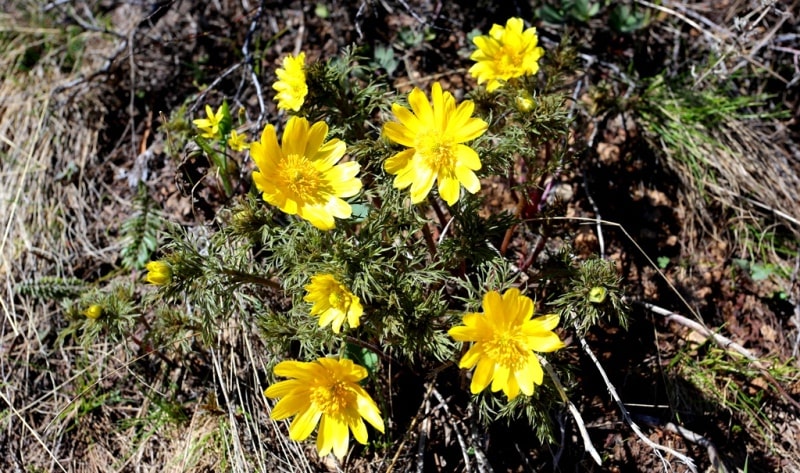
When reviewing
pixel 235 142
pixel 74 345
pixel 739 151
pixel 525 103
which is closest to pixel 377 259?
pixel 525 103

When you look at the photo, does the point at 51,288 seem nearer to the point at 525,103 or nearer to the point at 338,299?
the point at 338,299

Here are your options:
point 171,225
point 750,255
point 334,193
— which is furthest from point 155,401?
point 750,255

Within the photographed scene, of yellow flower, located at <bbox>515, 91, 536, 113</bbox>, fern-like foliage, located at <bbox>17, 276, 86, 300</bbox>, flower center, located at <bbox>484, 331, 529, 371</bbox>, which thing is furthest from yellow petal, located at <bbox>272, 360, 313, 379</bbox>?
fern-like foliage, located at <bbox>17, 276, 86, 300</bbox>

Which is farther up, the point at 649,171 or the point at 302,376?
the point at 649,171

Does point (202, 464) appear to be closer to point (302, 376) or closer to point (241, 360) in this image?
point (241, 360)

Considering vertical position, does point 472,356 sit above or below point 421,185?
below

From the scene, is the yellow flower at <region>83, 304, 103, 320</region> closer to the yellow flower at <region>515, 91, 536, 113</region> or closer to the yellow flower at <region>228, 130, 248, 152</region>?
the yellow flower at <region>228, 130, 248, 152</region>

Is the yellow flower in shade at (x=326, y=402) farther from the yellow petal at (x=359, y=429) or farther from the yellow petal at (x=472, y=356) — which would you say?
the yellow petal at (x=472, y=356)
